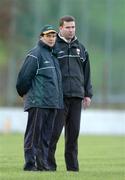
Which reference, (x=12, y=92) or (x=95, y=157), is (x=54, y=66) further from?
(x=12, y=92)

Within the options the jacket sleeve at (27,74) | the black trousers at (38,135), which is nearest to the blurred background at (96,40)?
the black trousers at (38,135)

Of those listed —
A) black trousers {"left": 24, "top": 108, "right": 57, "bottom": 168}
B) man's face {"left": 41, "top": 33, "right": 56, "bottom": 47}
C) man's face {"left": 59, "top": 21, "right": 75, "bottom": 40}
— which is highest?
man's face {"left": 59, "top": 21, "right": 75, "bottom": 40}

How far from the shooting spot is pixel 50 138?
13594 millimetres

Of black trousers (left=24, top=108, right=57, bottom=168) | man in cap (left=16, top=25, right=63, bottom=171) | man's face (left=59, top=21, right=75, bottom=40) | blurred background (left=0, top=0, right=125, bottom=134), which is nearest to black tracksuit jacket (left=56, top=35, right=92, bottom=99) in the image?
man's face (left=59, top=21, right=75, bottom=40)

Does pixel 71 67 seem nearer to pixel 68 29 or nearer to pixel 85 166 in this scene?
pixel 68 29

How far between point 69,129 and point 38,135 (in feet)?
2.32

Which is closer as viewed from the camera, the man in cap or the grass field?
the grass field

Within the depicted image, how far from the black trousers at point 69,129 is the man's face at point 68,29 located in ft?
3.14

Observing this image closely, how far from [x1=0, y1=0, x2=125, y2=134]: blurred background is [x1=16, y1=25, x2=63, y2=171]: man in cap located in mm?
24863

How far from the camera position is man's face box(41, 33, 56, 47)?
1327 centimetres

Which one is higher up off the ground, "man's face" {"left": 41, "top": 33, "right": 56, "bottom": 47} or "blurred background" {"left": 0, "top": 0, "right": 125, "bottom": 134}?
"man's face" {"left": 41, "top": 33, "right": 56, "bottom": 47}

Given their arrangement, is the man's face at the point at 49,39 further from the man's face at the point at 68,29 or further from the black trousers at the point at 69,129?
the black trousers at the point at 69,129

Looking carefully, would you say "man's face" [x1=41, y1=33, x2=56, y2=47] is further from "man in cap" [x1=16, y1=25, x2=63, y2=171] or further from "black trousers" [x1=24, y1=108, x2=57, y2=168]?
"black trousers" [x1=24, y1=108, x2=57, y2=168]

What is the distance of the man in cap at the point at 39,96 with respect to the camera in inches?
520
